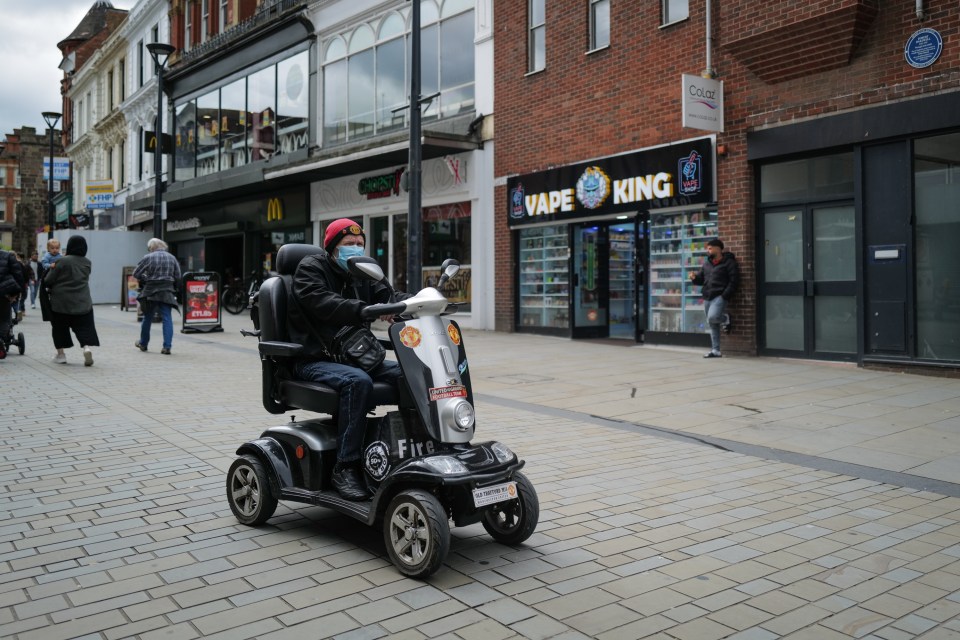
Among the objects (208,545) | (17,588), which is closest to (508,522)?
(208,545)

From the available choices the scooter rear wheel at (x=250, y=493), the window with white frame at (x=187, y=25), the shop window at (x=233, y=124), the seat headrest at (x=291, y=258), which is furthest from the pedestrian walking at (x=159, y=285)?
the window with white frame at (x=187, y=25)

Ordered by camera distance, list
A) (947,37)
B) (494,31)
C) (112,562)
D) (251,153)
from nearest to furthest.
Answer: (112,562) → (947,37) → (494,31) → (251,153)

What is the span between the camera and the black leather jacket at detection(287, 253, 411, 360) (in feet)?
13.9

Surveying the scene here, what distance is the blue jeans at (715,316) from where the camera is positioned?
41.3 ft

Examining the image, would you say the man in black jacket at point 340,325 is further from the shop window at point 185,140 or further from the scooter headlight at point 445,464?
the shop window at point 185,140

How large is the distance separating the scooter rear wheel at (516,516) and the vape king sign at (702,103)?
31.5 ft

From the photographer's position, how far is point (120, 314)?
24656 mm

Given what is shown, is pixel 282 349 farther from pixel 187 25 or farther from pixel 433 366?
pixel 187 25

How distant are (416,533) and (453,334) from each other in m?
0.99

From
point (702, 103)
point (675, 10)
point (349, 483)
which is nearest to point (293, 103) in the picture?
point (675, 10)

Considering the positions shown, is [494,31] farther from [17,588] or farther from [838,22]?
[17,588]

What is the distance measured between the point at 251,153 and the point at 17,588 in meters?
24.1

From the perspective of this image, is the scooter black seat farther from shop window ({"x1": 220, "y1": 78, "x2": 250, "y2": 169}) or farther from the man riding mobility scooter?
shop window ({"x1": 220, "y1": 78, "x2": 250, "y2": 169})

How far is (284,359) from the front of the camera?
4621mm
